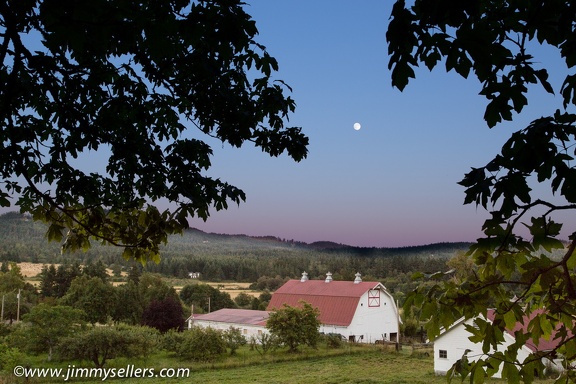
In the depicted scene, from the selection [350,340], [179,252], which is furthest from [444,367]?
[179,252]

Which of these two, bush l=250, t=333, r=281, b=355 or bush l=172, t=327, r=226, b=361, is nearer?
bush l=172, t=327, r=226, b=361

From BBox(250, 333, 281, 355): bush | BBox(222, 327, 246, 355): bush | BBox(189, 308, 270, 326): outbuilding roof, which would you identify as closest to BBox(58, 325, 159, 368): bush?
BBox(222, 327, 246, 355): bush

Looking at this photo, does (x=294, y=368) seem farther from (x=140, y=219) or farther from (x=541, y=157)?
(x=541, y=157)

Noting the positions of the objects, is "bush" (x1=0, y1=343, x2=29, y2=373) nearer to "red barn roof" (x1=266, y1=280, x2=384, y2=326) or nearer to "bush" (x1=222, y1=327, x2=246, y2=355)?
"bush" (x1=222, y1=327, x2=246, y2=355)

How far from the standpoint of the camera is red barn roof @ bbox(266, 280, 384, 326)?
28.9 meters

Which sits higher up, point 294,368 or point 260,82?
point 260,82

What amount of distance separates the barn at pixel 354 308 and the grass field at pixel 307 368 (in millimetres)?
3181

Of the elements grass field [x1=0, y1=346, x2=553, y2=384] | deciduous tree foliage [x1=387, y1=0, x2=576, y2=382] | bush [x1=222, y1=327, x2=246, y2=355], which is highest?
deciduous tree foliage [x1=387, y1=0, x2=576, y2=382]

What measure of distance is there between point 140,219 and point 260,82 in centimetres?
123

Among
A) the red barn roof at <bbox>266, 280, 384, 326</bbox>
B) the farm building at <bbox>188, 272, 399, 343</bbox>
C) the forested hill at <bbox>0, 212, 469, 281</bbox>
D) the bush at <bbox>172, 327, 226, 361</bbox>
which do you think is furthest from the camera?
the forested hill at <bbox>0, 212, 469, 281</bbox>

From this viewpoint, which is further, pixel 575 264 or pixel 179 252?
pixel 179 252

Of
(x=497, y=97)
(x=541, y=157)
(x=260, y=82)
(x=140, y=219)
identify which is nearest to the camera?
(x=541, y=157)

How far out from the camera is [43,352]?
21.1m

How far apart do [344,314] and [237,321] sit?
6.10 meters
